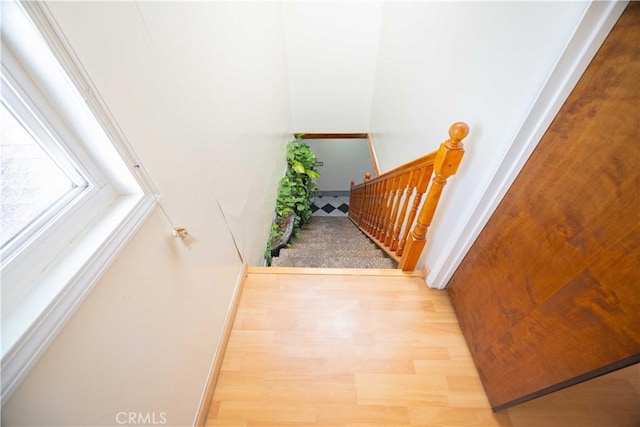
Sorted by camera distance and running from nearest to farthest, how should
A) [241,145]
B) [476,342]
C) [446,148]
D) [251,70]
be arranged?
[446,148] → [476,342] → [241,145] → [251,70]

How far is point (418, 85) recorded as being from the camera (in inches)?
70.9

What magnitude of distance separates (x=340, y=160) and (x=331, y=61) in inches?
91.9

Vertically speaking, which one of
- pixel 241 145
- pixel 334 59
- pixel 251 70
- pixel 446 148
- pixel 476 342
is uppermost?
pixel 334 59

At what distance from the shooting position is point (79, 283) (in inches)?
19.4

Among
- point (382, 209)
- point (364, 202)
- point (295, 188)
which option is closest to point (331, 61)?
point (295, 188)

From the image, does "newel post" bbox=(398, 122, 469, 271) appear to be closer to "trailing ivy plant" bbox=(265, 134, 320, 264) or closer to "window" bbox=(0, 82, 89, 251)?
"window" bbox=(0, 82, 89, 251)

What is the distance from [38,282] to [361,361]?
4.04 ft

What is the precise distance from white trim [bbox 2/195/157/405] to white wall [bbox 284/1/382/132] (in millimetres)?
3430

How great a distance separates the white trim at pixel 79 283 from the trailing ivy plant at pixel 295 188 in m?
1.71

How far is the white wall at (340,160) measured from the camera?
16.6ft

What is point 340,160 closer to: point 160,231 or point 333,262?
point 333,262

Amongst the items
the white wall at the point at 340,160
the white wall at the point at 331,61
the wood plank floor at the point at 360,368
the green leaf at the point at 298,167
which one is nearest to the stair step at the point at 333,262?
the wood plank floor at the point at 360,368

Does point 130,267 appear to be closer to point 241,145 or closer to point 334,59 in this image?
point 241,145

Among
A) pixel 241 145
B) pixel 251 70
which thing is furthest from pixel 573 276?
pixel 251 70
